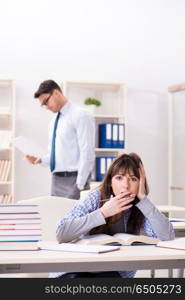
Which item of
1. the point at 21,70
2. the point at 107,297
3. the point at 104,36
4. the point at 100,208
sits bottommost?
the point at 107,297

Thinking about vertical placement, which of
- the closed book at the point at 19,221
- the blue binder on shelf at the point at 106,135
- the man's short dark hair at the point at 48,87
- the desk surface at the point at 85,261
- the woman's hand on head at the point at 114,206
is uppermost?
the man's short dark hair at the point at 48,87

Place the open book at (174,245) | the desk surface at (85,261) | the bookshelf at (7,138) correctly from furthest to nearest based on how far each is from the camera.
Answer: the bookshelf at (7,138) < the open book at (174,245) < the desk surface at (85,261)

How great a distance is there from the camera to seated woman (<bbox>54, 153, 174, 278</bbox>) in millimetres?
2615

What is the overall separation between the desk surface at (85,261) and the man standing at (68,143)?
252 centimetres

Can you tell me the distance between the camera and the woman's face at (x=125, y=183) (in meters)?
2.76

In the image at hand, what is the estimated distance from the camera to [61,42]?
6797 mm

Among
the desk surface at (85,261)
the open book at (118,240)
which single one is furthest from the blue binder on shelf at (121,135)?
the desk surface at (85,261)

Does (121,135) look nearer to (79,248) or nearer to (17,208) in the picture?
(17,208)

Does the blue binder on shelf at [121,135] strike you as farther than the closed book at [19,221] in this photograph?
Yes

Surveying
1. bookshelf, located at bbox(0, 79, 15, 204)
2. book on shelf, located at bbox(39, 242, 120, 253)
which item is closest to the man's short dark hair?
bookshelf, located at bbox(0, 79, 15, 204)

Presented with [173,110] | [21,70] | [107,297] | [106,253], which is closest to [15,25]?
[21,70]

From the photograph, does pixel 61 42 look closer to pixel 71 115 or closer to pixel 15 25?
pixel 15 25

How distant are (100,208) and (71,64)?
431cm

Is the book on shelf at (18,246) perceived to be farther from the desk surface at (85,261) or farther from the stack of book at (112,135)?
the stack of book at (112,135)
